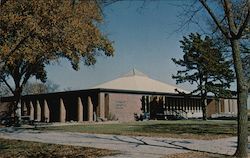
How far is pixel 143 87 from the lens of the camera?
61.6m

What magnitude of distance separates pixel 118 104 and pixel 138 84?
12.4 m

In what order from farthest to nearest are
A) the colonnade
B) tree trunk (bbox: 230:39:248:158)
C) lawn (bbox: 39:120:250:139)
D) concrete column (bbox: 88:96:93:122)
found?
concrete column (bbox: 88:96:93:122)
the colonnade
lawn (bbox: 39:120:250:139)
tree trunk (bbox: 230:39:248:158)

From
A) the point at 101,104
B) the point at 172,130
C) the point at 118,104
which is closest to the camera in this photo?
the point at 172,130

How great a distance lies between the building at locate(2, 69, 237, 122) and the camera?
49.6 m

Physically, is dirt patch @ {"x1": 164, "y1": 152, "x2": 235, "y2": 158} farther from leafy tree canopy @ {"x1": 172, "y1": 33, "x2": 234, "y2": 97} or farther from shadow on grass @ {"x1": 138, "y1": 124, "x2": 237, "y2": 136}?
leafy tree canopy @ {"x1": 172, "y1": 33, "x2": 234, "y2": 97}

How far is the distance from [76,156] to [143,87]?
47362 mm

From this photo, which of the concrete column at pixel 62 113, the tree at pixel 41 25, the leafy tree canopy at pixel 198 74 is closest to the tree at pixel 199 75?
the leafy tree canopy at pixel 198 74

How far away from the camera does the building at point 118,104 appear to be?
49.6m

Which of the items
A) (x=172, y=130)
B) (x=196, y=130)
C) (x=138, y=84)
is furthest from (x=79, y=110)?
(x=196, y=130)

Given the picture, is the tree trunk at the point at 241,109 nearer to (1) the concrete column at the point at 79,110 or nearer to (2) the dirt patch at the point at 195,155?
(2) the dirt patch at the point at 195,155

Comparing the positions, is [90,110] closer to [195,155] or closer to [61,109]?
[61,109]

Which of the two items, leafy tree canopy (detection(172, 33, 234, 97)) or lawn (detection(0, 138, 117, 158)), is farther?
leafy tree canopy (detection(172, 33, 234, 97))

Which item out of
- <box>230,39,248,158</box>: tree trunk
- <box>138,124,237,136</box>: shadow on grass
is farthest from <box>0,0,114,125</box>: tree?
<box>138,124,237,136</box>: shadow on grass

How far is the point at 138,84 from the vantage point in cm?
6256
